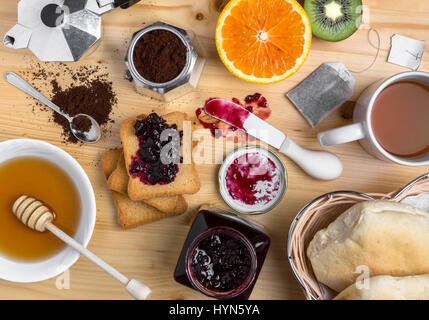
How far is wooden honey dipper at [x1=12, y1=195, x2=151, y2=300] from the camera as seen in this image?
3.66 feet

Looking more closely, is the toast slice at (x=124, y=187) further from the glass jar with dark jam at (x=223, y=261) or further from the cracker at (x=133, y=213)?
the glass jar with dark jam at (x=223, y=261)

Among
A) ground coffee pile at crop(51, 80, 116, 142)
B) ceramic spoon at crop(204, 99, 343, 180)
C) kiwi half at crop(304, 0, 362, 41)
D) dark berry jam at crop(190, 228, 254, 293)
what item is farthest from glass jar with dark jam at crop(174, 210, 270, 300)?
kiwi half at crop(304, 0, 362, 41)

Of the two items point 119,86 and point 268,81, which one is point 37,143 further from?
point 268,81

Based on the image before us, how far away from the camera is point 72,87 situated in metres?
1.25

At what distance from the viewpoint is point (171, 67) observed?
1.14m

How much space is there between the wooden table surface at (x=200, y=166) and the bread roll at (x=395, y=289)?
0.34 meters

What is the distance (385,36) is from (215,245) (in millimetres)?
829

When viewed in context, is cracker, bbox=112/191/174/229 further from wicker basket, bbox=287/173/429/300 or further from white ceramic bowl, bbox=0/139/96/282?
wicker basket, bbox=287/173/429/300

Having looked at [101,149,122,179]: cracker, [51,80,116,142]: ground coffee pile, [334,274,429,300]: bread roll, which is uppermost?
[51,80,116,142]: ground coffee pile

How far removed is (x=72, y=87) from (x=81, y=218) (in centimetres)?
41

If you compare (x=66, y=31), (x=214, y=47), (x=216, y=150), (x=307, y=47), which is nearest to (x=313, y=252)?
(x=216, y=150)

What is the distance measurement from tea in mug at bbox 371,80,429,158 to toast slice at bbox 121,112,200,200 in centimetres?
55

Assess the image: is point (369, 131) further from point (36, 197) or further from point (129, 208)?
point (36, 197)

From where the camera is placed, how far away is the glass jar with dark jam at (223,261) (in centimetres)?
107
